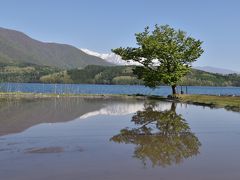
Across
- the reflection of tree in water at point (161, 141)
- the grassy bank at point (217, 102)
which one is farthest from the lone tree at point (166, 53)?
the reflection of tree in water at point (161, 141)

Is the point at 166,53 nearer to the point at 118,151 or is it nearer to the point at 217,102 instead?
the point at 217,102

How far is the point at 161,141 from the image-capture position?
2597 cm

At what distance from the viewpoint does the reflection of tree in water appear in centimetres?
2058

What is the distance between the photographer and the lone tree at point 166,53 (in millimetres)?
83938

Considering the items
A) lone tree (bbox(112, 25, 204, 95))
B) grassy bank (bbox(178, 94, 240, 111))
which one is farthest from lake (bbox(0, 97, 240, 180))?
lone tree (bbox(112, 25, 204, 95))

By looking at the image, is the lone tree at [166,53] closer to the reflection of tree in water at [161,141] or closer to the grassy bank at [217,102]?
the grassy bank at [217,102]

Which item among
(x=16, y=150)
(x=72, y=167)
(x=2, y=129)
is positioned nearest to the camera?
(x=72, y=167)

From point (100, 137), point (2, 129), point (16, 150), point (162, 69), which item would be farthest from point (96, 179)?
point (162, 69)

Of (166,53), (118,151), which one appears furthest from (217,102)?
(118,151)

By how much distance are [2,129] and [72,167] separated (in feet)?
49.5

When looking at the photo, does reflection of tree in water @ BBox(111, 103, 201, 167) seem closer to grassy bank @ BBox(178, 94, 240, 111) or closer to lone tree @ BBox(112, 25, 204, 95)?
grassy bank @ BBox(178, 94, 240, 111)

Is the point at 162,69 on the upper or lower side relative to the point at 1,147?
upper

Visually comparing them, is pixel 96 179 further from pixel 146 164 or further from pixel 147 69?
pixel 147 69

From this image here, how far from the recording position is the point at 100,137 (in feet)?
90.2
